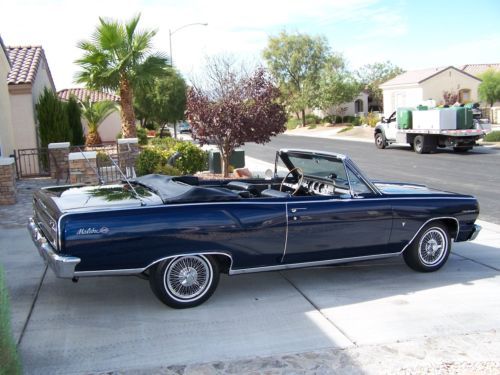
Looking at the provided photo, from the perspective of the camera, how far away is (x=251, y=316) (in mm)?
5254

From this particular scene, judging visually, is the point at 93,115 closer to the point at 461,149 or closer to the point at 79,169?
the point at 461,149

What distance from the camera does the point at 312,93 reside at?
189 feet

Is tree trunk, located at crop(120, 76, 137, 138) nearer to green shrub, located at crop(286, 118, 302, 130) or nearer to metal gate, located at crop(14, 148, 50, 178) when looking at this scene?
metal gate, located at crop(14, 148, 50, 178)

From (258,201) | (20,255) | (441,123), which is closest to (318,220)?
(258,201)

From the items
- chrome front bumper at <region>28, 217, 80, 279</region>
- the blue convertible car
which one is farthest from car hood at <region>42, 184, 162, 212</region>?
chrome front bumper at <region>28, 217, 80, 279</region>

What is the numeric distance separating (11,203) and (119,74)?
802cm

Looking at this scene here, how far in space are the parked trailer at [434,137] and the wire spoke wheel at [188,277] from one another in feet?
66.0

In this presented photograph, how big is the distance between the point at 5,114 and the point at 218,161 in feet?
19.6

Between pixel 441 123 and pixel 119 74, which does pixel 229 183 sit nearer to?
pixel 119 74

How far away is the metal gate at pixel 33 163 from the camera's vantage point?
16.0 m

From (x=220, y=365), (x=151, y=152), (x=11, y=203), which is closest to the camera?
(x=220, y=365)

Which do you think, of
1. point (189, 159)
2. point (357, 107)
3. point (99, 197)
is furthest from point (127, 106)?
point (357, 107)

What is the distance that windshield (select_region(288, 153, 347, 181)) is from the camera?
6352 millimetres

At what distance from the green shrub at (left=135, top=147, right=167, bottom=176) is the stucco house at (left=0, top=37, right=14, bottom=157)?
394cm
